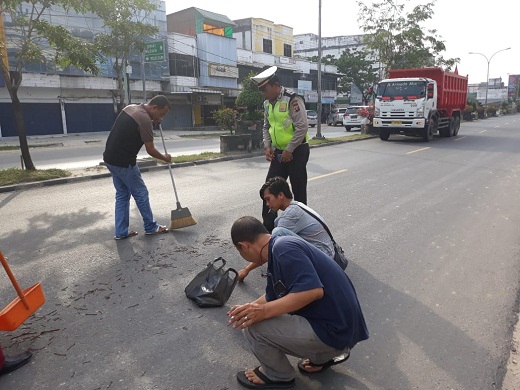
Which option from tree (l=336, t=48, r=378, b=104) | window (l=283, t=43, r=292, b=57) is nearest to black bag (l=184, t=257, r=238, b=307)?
window (l=283, t=43, r=292, b=57)

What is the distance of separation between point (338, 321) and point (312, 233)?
99cm

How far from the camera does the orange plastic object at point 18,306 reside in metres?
2.58

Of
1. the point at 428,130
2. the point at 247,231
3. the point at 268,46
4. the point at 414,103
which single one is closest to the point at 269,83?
the point at 247,231

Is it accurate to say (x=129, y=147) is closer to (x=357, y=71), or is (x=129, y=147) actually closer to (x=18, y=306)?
(x=18, y=306)

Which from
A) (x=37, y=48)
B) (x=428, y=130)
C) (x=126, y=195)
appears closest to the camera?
(x=126, y=195)

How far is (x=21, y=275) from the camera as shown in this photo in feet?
13.8

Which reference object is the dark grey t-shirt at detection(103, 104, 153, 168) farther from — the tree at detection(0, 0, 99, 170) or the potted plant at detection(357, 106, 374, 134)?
the potted plant at detection(357, 106, 374, 134)

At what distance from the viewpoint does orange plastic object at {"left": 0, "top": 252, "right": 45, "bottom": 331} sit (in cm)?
258

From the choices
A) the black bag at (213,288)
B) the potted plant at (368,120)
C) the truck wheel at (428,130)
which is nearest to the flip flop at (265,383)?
the black bag at (213,288)

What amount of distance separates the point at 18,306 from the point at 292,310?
181cm

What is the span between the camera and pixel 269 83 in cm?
450

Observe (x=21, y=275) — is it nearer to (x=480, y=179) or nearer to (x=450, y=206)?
(x=450, y=206)

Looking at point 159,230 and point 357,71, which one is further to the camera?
point 357,71

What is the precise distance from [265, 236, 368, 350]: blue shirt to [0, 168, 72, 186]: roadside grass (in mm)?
8775
